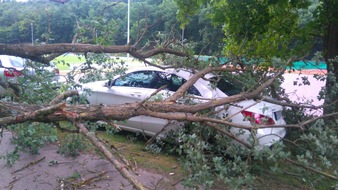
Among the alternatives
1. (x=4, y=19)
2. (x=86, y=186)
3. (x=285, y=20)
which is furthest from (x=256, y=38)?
(x=4, y=19)

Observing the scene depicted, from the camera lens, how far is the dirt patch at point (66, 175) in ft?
16.0

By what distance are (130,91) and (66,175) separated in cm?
223

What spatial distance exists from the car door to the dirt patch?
3.71 ft

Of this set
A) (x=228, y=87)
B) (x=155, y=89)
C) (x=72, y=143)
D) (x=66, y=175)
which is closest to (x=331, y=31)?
(x=228, y=87)

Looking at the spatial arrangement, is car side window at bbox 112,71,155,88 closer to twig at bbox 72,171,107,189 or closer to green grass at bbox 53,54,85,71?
green grass at bbox 53,54,85,71

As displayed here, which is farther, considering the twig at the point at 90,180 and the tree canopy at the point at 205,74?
the twig at the point at 90,180

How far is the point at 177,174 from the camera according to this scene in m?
5.50

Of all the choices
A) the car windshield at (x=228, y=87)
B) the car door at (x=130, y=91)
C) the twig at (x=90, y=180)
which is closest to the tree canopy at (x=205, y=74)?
the car windshield at (x=228, y=87)

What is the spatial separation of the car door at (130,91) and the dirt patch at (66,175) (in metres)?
1.13

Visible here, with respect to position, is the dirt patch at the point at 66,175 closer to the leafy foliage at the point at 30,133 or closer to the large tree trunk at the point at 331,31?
the leafy foliage at the point at 30,133

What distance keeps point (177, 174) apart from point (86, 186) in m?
1.39

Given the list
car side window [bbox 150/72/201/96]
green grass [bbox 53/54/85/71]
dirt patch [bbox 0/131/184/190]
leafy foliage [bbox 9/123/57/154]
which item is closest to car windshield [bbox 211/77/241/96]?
car side window [bbox 150/72/201/96]

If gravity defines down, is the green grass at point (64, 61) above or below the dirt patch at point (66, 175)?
above

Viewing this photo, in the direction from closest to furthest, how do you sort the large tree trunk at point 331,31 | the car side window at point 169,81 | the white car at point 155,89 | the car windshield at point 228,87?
the white car at point 155,89 < the car windshield at point 228,87 < the car side window at point 169,81 < the large tree trunk at point 331,31
